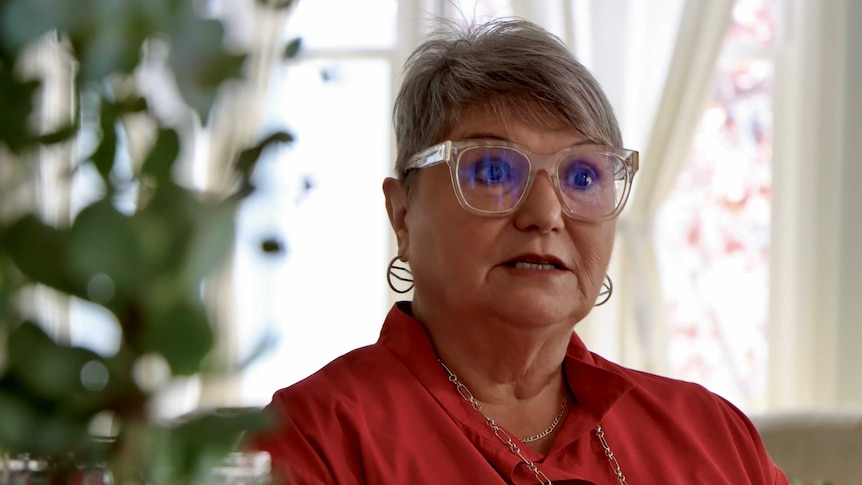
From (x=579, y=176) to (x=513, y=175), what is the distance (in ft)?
0.38

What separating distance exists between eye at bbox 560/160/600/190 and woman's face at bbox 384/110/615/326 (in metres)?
0.04

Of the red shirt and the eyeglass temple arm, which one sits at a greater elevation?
the eyeglass temple arm

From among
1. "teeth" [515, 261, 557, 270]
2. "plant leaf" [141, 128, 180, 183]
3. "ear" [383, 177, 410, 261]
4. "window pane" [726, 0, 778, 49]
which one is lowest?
"teeth" [515, 261, 557, 270]

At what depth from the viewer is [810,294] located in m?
3.68

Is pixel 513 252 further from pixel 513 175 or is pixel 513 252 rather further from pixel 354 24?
pixel 354 24

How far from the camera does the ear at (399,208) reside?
1.90m

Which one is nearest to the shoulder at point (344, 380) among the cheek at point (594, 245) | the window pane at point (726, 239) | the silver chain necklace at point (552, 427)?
the silver chain necklace at point (552, 427)

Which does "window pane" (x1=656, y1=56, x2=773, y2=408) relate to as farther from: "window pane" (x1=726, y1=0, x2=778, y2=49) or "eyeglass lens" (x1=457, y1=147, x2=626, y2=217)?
"eyeglass lens" (x1=457, y1=147, x2=626, y2=217)

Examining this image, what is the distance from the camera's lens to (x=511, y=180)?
174 centimetres

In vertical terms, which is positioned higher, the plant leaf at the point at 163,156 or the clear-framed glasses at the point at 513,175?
the plant leaf at the point at 163,156

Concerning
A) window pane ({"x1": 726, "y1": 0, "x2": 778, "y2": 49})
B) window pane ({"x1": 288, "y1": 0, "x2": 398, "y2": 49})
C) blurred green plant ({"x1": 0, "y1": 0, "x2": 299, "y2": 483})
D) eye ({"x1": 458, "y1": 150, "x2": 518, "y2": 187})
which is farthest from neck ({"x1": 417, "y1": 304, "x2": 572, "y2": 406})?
window pane ({"x1": 726, "y1": 0, "x2": 778, "y2": 49})

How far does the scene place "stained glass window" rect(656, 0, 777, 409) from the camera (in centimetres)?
385

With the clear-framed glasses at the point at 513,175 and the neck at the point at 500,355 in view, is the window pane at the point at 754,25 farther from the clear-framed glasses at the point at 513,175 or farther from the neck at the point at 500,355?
the neck at the point at 500,355

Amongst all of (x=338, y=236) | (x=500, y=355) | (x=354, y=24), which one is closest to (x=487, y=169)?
(x=500, y=355)
